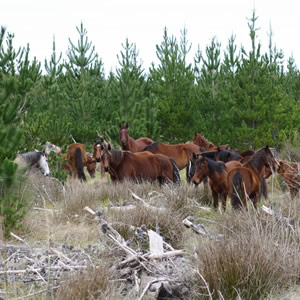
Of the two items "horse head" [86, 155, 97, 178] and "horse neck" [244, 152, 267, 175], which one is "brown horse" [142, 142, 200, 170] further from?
"horse neck" [244, 152, 267, 175]

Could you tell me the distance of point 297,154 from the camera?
1507cm

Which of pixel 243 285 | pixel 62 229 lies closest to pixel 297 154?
pixel 62 229

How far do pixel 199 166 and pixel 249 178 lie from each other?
89cm

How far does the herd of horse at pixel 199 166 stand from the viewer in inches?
290

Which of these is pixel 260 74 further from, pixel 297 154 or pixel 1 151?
pixel 1 151

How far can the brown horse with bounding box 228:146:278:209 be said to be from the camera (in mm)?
7172

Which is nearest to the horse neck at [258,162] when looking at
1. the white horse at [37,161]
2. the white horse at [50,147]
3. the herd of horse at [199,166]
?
the herd of horse at [199,166]

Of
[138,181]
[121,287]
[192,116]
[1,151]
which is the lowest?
[121,287]

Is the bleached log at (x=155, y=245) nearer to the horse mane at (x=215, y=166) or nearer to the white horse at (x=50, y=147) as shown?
the horse mane at (x=215, y=166)

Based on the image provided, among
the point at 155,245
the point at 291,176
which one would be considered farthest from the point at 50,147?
the point at 155,245

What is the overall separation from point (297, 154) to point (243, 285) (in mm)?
11477

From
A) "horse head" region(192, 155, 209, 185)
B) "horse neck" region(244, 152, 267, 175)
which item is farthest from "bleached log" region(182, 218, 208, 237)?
"horse neck" region(244, 152, 267, 175)

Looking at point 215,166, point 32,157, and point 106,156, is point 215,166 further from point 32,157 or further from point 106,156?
Answer: point 32,157

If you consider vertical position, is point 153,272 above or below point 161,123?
below
